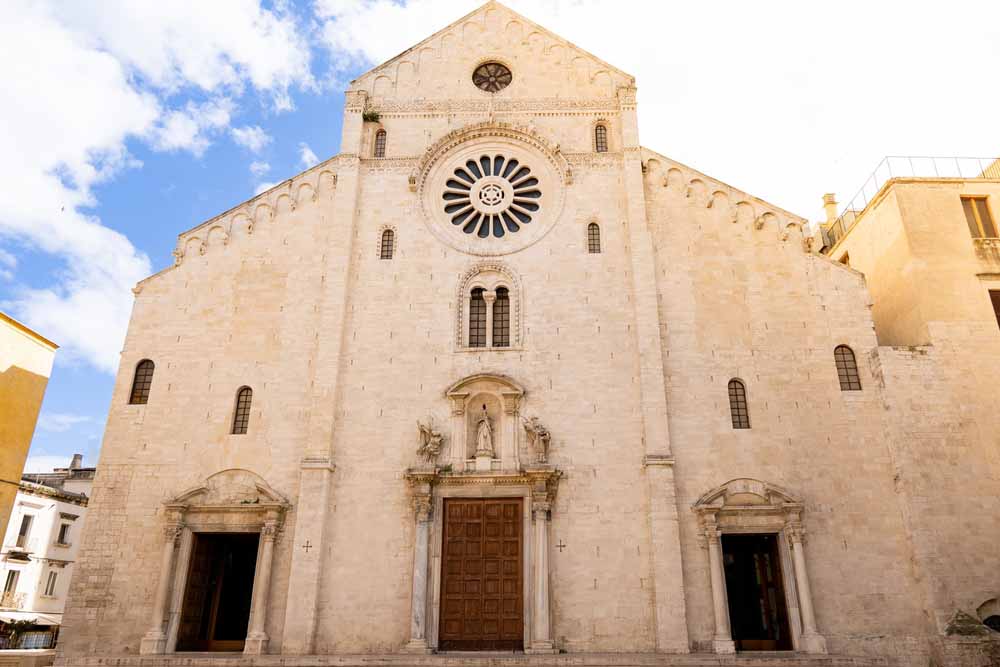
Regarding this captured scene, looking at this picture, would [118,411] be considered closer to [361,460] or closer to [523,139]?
[361,460]

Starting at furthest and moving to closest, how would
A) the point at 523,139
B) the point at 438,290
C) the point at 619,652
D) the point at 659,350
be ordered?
the point at 523,139 < the point at 438,290 < the point at 659,350 < the point at 619,652

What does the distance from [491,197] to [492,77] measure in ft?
14.4

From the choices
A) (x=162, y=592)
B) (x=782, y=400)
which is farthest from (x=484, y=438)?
(x=162, y=592)

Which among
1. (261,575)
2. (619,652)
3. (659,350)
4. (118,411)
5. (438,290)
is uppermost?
(438,290)

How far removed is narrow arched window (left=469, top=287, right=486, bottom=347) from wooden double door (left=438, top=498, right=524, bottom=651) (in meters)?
4.39

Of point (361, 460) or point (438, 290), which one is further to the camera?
point (438, 290)

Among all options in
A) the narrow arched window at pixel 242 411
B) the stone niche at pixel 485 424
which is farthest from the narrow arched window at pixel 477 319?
the narrow arched window at pixel 242 411

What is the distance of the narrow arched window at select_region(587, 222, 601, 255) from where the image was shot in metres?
20.3

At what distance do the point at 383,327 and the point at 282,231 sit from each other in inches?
174

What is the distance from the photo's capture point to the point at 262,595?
1705 centimetres

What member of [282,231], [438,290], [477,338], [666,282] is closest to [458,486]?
[477,338]

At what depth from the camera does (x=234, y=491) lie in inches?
712

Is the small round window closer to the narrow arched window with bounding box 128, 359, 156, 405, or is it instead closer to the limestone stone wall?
the limestone stone wall

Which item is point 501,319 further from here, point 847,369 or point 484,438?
point 847,369
